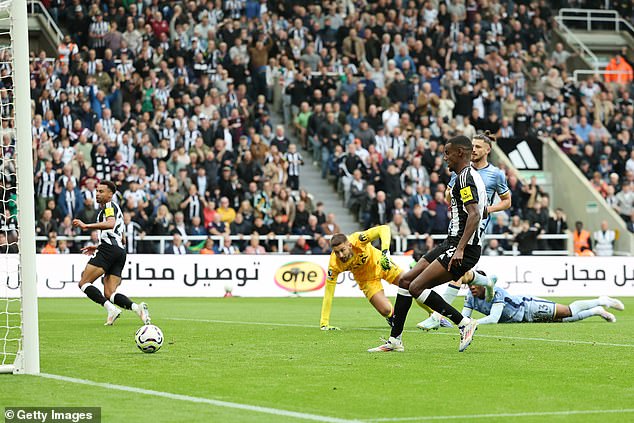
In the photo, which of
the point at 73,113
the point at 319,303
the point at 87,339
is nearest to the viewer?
the point at 87,339

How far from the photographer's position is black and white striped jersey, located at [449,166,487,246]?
1116 centimetres

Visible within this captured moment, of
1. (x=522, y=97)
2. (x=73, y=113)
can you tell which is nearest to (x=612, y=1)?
(x=522, y=97)

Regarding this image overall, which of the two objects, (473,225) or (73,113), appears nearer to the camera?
(473,225)

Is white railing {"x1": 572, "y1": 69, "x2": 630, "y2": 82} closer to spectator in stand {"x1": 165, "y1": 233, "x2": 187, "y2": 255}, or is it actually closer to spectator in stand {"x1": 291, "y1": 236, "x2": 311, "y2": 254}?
spectator in stand {"x1": 291, "y1": 236, "x2": 311, "y2": 254}

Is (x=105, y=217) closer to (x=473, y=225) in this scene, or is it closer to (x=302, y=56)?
(x=473, y=225)

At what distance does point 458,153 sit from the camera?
36.8 feet

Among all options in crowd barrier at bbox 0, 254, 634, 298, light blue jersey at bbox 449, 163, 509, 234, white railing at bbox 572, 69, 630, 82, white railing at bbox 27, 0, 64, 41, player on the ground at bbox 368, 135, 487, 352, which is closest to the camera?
player on the ground at bbox 368, 135, 487, 352

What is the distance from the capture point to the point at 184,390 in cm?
869

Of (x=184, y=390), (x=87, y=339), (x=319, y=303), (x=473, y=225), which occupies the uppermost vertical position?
(x=473, y=225)

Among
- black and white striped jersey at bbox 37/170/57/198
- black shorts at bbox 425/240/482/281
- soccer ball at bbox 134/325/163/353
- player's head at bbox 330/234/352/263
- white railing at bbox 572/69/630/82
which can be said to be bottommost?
black and white striped jersey at bbox 37/170/57/198

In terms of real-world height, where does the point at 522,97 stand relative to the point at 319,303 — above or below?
above

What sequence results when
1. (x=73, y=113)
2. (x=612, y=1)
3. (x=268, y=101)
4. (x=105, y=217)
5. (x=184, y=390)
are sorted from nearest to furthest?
(x=184, y=390) < (x=105, y=217) < (x=73, y=113) < (x=268, y=101) < (x=612, y=1)

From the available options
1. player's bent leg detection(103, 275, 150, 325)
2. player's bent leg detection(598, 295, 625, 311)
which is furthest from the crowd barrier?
player's bent leg detection(598, 295, 625, 311)

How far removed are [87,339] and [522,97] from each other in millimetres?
25371
